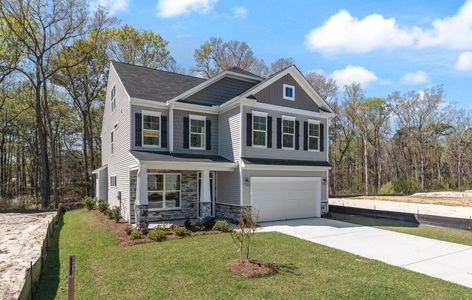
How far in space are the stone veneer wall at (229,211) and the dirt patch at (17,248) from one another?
7.08 meters

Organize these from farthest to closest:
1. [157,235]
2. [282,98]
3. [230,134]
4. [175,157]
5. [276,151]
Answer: [282,98] < [276,151] < [230,134] < [175,157] < [157,235]

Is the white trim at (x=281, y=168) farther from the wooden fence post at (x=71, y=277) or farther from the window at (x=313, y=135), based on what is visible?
the wooden fence post at (x=71, y=277)

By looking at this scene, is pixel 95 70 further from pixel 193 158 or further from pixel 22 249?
pixel 22 249

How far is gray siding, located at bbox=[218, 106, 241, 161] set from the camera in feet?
46.4

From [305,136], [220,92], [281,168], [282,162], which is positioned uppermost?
[220,92]

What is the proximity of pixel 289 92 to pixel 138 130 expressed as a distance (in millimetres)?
7412

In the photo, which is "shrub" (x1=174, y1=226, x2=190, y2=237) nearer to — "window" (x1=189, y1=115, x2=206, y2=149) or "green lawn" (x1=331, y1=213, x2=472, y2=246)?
"window" (x1=189, y1=115, x2=206, y2=149)

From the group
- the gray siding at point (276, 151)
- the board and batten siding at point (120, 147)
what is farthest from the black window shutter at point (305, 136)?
the board and batten siding at point (120, 147)

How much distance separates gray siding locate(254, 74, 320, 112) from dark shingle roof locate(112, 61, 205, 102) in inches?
169

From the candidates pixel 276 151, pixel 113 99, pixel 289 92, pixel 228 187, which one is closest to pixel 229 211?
pixel 228 187

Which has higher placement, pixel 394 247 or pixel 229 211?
pixel 229 211

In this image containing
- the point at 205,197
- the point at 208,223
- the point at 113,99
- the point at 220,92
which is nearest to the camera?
the point at 208,223

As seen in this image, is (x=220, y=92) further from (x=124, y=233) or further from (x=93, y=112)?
(x=93, y=112)

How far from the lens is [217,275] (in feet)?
22.6
